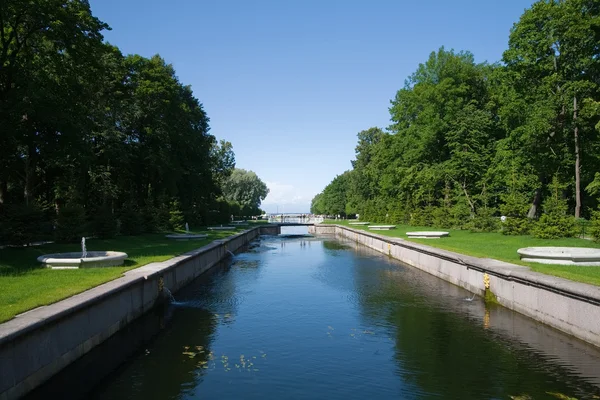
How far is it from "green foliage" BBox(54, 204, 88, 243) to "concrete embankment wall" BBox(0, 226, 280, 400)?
949 centimetres

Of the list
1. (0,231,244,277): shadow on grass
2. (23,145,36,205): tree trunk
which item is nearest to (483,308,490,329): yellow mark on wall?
(0,231,244,277): shadow on grass

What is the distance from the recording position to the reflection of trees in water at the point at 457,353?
826 centimetres

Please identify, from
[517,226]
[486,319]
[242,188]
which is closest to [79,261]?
[486,319]

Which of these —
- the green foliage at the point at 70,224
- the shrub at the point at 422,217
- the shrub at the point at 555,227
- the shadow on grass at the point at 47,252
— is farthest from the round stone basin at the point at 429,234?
the green foliage at the point at 70,224

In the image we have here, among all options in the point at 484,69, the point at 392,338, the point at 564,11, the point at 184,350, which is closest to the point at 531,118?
the point at 564,11

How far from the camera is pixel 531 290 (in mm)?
12680

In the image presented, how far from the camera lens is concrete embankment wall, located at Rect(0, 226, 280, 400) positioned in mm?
7262

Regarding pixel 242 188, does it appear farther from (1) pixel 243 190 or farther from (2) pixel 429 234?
(2) pixel 429 234

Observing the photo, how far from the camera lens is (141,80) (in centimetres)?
4016

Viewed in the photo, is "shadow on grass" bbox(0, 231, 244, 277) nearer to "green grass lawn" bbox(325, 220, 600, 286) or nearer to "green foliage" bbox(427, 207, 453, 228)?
"green grass lawn" bbox(325, 220, 600, 286)

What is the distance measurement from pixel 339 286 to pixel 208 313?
22.4 ft

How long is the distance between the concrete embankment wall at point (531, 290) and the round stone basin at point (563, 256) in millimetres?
1278

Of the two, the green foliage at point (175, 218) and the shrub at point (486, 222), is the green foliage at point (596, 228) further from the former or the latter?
the green foliage at point (175, 218)

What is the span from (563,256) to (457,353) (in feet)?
24.9
